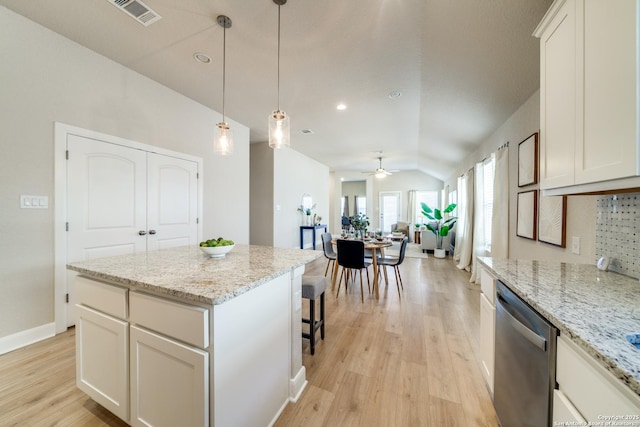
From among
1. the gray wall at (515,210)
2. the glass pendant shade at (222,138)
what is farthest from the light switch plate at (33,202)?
the gray wall at (515,210)

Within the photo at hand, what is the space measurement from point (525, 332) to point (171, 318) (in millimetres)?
1536

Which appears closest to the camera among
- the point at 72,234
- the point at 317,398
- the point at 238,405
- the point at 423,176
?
the point at 238,405

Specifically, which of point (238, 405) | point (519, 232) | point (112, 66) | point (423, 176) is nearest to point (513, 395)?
point (238, 405)

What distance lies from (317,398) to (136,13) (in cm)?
328

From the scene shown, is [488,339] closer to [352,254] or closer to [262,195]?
[352,254]

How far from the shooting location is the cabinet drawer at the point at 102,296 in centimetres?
124

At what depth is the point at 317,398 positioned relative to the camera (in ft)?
5.22

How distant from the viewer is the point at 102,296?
1326mm

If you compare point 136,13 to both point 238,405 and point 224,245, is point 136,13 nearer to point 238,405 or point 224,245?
point 224,245

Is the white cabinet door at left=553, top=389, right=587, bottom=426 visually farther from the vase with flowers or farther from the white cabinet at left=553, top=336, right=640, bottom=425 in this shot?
the vase with flowers

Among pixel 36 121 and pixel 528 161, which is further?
pixel 528 161

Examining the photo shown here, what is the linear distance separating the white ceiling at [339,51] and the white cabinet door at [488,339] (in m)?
1.92

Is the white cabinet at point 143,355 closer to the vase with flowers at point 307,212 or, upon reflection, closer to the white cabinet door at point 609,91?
the white cabinet door at point 609,91

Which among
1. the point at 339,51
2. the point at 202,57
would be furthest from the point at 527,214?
the point at 202,57
